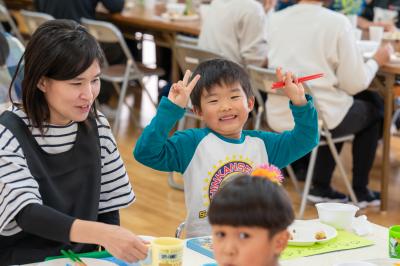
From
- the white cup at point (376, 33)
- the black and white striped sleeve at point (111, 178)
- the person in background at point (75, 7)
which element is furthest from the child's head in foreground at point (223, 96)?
the person in background at point (75, 7)

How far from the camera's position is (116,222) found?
2.35 metres

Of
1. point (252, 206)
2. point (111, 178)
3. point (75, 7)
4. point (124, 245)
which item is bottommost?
point (75, 7)

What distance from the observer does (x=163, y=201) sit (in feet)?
15.2

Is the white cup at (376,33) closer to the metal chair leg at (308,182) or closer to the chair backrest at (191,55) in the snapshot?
the metal chair leg at (308,182)

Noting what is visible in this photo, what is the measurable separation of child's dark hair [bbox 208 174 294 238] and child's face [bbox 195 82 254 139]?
2.95ft

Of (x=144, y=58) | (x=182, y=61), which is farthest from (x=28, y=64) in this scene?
(x=144, y=58)

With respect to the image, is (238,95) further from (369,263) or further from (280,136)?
(369,263)

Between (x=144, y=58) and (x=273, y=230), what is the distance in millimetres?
7081

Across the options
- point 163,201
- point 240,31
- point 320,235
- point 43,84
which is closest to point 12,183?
point 43,84

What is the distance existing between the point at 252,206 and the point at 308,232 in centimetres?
75

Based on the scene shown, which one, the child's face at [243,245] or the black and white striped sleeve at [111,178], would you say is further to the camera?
the black and white striped sleeve at [111,178]

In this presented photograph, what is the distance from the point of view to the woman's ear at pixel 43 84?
6.91 feet

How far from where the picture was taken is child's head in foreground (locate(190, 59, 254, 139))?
2.45 metres

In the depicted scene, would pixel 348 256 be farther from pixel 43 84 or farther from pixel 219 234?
pixel 43 84
